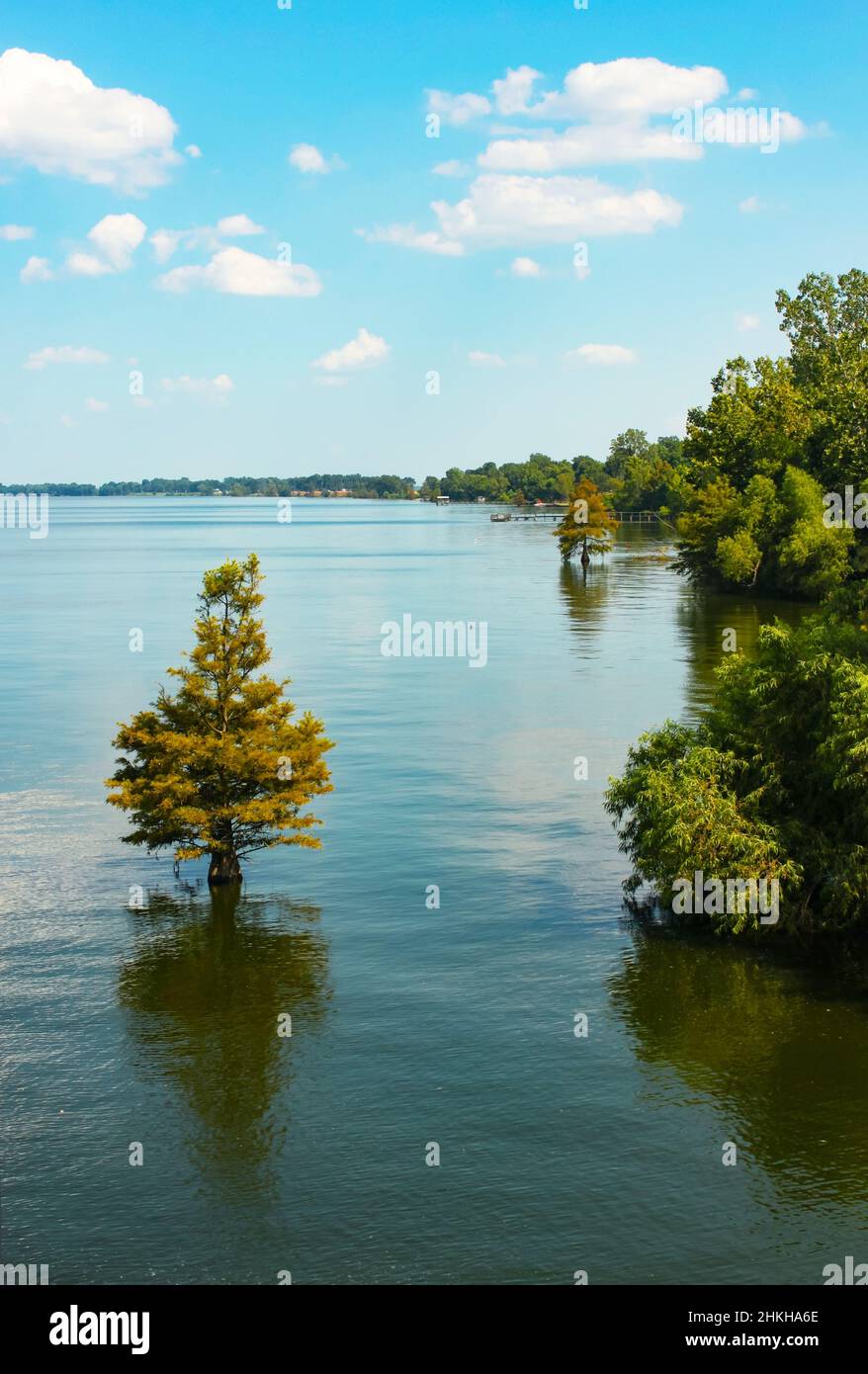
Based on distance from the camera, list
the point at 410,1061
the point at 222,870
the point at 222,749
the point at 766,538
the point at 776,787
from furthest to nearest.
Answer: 1. the point at 766,538
2. the point at 222,870
3. the point at 222,749
4. the point at 776,787
5. the point at 410,1061

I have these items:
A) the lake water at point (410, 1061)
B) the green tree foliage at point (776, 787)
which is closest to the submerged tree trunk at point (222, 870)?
the lake water at point (410, 1061)

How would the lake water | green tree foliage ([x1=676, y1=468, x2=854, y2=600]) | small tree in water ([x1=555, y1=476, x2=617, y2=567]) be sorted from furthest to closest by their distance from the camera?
small tree in water ([x1=555, y1=476, x2=617, y2=567]) → green tree foliage ([x1=676, y1=468, x2=854, y2=600]) → the lake water

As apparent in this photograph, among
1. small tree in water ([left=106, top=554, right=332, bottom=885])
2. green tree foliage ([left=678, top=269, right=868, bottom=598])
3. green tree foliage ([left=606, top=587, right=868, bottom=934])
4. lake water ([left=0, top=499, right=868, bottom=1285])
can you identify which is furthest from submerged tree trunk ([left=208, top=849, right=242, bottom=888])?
green tree foliage ([left=678, top=269, right=868, bottom=598])

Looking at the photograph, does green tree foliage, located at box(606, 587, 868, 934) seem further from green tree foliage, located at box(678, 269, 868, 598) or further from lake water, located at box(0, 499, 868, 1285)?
green tree foliage, located at box(678, 269, 868, 598)

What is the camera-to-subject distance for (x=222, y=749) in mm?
48125

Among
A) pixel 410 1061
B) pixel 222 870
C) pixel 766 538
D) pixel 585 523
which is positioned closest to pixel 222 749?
pixel 222 870

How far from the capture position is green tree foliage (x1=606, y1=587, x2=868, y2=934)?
42.7 m

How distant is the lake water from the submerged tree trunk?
964 mm

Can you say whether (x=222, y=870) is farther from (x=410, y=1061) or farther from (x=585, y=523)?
(x=585, y=523)

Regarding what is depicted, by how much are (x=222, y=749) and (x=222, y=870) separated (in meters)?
6.68

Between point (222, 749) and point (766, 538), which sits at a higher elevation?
point (766, 538)
